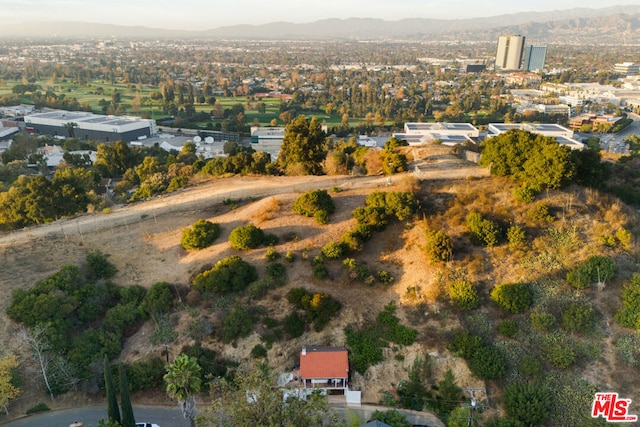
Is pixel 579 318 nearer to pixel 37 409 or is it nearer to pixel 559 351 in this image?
pixel 559 351

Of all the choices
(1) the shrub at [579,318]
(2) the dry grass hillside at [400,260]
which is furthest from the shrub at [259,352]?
(1) the shrub at [579,318]

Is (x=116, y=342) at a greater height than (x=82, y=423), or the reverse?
(x=116, y=342)

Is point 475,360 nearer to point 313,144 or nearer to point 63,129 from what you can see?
point 313,144

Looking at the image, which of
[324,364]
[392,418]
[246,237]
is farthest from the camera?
[246,237]

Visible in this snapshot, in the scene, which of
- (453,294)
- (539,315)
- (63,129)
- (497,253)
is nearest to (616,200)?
(497,253)

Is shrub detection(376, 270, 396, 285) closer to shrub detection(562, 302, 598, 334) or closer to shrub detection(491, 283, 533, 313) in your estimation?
shrub detection(491, 283, 533, 313)

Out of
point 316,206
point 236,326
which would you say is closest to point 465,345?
point 236,326

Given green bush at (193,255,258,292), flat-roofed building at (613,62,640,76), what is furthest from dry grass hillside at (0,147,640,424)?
flat-roofed building at (613,62,640,76)
